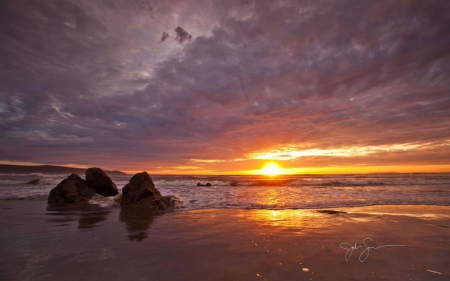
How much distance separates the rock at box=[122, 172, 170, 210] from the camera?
41.1 feet

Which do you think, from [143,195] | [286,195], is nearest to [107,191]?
[143,195]

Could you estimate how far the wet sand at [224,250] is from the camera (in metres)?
3.96

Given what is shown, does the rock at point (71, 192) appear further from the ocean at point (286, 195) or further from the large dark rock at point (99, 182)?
the ocean at point (286, 195)

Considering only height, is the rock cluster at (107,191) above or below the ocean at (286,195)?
above

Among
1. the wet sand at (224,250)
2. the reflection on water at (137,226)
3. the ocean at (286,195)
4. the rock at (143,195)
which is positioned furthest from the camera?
the ocean at (286,195)

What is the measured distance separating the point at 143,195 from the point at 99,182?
5.69 meters

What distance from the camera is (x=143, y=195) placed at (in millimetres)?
13234

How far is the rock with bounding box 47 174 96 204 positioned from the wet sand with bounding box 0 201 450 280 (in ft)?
20.6

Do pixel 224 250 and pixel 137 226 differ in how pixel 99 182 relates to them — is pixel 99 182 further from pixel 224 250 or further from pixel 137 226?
pixel 224 250

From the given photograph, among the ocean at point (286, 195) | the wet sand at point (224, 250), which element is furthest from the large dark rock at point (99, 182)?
the wet sand at point (224, 250)

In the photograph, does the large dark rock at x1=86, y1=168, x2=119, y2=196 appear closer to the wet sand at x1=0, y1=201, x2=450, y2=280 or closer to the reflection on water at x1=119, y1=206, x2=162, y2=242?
the wet sand at x1=0, y1=201, x2=450, y2=280

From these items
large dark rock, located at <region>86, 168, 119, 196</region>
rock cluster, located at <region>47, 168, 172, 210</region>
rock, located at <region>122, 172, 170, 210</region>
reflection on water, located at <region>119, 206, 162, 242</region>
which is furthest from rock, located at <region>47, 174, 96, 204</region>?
reflection on water, located at <region>119, 206, 162, 242</region>

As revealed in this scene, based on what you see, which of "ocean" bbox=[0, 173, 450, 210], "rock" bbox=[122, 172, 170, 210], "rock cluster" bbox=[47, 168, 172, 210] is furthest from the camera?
"ocean" bbox=[0, 173, 450, 210]

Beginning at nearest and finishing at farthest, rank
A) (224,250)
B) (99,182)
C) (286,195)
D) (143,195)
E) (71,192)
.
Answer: (224,250), (143,195), (71,192), (99,182), (286,195)
